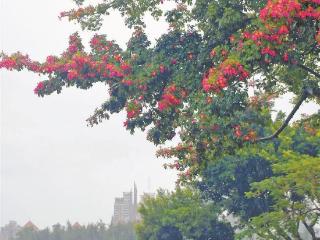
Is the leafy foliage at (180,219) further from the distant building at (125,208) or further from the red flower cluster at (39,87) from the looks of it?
the distant building at (125,208)

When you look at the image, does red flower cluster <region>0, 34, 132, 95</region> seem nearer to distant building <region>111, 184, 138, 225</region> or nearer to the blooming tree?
the blooming tree

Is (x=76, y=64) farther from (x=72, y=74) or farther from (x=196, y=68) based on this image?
(x=196, y=68)

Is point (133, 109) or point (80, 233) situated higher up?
point (80, 233)

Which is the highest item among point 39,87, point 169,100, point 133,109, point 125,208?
point 125,208

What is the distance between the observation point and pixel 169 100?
11586 mm

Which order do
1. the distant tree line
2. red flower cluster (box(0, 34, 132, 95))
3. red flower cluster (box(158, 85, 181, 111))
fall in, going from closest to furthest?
red flower cluster (box(158, 85, 181, 111))
red flower cluster (box(0, 34, 132, 95))
the distant tree line

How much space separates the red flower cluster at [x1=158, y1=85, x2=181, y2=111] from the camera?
38.0ft

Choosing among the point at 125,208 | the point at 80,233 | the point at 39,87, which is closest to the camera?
the point at 39,87


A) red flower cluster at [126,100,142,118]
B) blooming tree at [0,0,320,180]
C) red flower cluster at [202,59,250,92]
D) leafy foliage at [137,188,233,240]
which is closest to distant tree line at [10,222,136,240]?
leafy foliage at [137,188,233,240]

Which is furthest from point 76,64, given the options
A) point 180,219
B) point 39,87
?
point 180,219

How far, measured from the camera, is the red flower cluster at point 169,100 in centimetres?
1157

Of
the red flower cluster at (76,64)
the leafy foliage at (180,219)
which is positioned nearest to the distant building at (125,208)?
the leafy foliage at (180,219)

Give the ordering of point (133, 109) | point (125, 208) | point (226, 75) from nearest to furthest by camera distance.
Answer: point (226, 75) < point (133, 109) < point (125, 208)

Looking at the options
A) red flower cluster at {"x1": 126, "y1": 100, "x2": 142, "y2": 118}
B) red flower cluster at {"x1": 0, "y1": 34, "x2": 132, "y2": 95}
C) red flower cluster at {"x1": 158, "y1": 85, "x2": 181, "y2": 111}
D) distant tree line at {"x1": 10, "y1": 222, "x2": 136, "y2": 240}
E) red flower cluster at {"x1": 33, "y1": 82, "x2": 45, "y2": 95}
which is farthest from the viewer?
distant tree line at {"x1": 10, "y1": 222, "x2": 136, "y2": 240}
